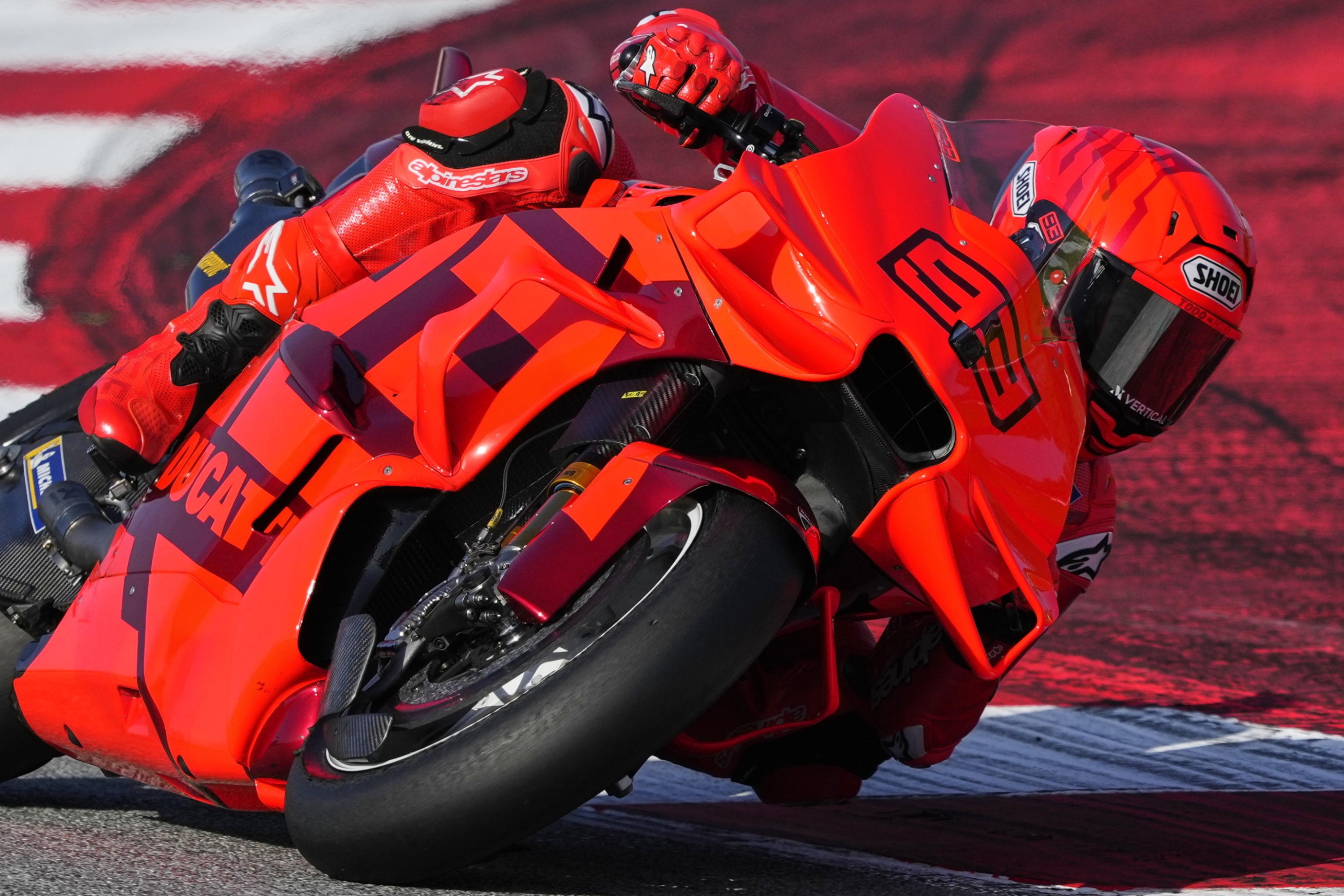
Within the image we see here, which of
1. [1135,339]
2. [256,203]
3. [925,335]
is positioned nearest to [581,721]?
[925,335]

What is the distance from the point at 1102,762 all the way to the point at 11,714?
2.39 metres

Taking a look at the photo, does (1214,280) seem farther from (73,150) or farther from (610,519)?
(73,150)

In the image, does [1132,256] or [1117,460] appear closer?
[1132,256]

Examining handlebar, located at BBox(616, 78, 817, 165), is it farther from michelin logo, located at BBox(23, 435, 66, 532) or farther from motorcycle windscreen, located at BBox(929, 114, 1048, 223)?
michelin logo, located at BBox(23, 435, 66, 532)

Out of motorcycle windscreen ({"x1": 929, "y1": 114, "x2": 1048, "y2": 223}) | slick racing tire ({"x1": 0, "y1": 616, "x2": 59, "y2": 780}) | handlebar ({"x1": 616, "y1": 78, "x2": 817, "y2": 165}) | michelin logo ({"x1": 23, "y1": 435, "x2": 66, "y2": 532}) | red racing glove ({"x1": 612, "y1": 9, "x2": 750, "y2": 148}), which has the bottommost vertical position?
slick racing tire ({"x1": 0, "y1": 616, "x2": 59, "y2": 780})

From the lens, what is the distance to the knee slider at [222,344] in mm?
2734

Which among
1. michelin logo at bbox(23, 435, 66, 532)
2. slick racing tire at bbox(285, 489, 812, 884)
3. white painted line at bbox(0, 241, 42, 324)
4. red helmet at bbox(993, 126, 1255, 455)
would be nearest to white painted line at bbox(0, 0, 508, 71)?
white painted line at bbox(0, 241, 42, 324)

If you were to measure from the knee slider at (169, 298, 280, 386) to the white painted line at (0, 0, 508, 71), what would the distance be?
4.75m

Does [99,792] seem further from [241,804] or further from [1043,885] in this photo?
[1043,885]

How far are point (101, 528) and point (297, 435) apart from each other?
731 mm

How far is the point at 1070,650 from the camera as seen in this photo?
4.79 m

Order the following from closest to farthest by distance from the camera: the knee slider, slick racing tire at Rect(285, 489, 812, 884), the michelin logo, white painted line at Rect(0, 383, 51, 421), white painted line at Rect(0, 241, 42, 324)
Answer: slick racing tire at Rect(285, 489, 812, 884)
the knee slider
the michelin logo
white painted line at Rect(0, 383, 51, 421)
white painted line at Rect(0, 241, 42, 324)

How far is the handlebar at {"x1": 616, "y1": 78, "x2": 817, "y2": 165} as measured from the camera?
2822 millimetres

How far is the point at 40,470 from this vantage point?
3.16 m
